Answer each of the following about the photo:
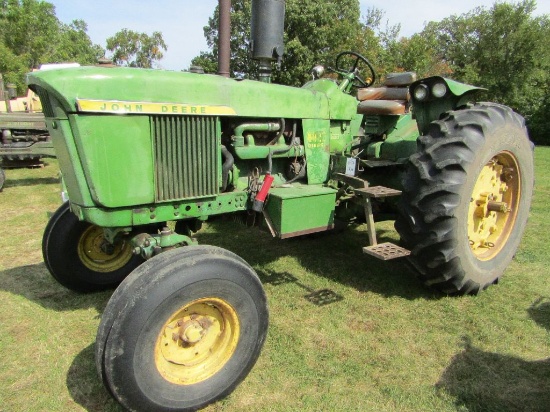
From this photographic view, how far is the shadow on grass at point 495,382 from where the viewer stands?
2.41m

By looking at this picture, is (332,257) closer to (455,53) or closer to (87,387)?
(87,387)

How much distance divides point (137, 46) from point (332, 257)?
48.3 metres

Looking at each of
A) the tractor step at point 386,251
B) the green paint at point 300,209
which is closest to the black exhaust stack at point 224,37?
the green paint at point 300,209

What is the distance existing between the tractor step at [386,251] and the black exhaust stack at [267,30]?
211cm

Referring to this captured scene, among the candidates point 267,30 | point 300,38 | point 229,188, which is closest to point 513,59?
point 300,38

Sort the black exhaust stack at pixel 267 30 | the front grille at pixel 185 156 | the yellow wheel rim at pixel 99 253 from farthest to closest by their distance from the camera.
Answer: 1. the black exhaust stack at pixel 267 30
2. the yellow wheel rim at pixel 99 253
3. the front grille at pixel 185 156

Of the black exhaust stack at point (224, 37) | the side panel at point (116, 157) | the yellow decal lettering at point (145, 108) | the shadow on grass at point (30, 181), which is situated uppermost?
the black exhaust stack at point (224, 37)

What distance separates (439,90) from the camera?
12.2 feet

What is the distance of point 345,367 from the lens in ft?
8.95

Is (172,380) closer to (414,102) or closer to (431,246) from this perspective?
(431,246)

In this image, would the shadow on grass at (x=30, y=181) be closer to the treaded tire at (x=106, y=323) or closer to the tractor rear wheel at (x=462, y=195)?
the treaded tire at (x=106, y=323)

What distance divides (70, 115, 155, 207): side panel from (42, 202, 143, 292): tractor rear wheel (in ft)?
3.10

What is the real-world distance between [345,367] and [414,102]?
2.44 m

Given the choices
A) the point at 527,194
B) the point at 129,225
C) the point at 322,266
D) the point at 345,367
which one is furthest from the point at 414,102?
the point at 129,225
